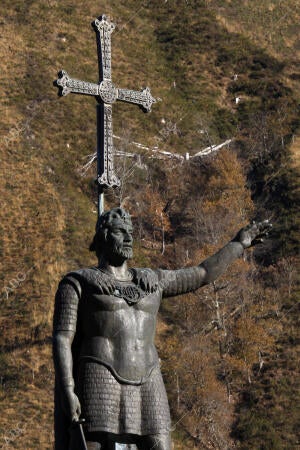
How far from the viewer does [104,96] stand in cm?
1410

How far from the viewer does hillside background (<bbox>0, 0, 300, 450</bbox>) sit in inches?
1997

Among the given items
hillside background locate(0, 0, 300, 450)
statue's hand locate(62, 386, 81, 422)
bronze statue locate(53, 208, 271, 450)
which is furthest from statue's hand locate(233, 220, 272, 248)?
hillside background locate(0, 0, 300, 450)

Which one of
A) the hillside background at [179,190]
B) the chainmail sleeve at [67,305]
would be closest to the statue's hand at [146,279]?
the chainmail sleeve at [67,305]

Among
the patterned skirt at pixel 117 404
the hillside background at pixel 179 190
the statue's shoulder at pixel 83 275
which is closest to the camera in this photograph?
the patterned skirt at pixel 117 404

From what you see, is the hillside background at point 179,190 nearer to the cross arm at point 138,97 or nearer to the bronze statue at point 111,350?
the cross arm at point 138,97

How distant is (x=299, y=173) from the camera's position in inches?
3105

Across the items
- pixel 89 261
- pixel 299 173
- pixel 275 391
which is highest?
pixel 299 173

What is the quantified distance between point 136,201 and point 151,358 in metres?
62.1

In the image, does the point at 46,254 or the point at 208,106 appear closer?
the point at 46,254

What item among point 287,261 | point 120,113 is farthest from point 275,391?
point 120,113

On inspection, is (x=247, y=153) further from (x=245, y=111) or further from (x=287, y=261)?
(x=287, y=261)

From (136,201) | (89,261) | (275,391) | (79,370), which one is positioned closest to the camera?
(79,370)

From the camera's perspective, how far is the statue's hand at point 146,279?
1270 cm

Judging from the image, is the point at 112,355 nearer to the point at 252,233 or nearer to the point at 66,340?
the point at 66,340
